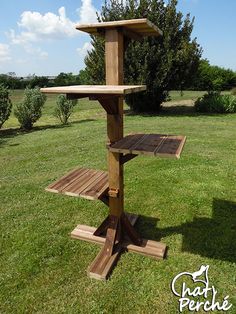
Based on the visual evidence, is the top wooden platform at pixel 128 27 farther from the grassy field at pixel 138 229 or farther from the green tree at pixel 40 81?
the green tree at pixel 40 81

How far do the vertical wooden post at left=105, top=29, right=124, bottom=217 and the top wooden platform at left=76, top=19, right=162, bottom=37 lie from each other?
0.13 meters

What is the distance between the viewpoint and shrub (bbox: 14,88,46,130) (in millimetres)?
17375

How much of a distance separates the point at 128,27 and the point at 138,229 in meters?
3.46

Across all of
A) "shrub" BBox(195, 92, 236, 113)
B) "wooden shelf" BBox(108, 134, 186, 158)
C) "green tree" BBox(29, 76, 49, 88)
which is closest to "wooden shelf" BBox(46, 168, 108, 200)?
"wooden shelf" BBox(108, 134, 186, 158)

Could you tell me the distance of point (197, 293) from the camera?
3.85 m

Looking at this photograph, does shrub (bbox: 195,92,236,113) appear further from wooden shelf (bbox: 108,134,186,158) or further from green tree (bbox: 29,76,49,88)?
green tree (bbox: 29,76,49,88)

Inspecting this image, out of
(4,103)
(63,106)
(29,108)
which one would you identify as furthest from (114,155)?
(63,106)

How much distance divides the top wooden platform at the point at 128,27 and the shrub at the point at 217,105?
57.7ft

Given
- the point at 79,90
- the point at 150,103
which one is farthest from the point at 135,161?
the point at 150,103

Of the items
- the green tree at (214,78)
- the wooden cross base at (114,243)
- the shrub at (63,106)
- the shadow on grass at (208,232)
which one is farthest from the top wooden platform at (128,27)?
the green tree at (214,78)

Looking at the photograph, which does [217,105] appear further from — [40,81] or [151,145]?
[40,81]

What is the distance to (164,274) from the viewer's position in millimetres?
4199

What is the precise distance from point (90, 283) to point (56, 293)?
483 mm

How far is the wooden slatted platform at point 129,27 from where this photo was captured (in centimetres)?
367
